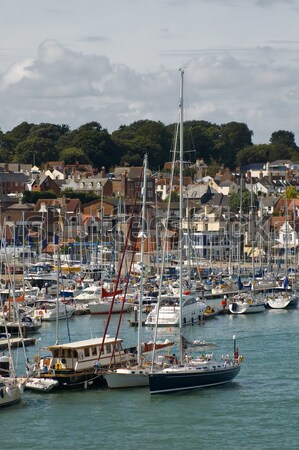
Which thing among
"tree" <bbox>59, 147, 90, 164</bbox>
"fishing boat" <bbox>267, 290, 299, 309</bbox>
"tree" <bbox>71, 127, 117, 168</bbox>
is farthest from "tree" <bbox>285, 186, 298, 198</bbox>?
"fishing boat" <bbox>267, 290, 299, 309</bbox>

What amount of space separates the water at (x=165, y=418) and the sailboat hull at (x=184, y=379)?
206 mm

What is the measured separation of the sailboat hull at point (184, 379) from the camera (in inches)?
1359

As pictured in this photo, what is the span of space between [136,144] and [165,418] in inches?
4649

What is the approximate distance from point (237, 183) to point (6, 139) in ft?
110

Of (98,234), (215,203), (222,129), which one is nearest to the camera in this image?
(98,234)

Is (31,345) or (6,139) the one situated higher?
(6,139)

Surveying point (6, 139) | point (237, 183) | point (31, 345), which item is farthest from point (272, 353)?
point (6, 139)

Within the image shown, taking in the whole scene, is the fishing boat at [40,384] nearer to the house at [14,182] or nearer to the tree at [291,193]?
the house at [14,182]

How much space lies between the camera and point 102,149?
14538 cm

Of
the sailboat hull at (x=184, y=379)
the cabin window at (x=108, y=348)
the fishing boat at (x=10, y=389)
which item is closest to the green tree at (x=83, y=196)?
the cabin window at (x=108, y=348)

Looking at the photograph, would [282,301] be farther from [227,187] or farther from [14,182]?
[227,187]

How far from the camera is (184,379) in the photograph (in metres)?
34.9

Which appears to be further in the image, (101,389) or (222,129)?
(222,129)

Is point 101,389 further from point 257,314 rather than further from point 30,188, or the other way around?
point 30,188
